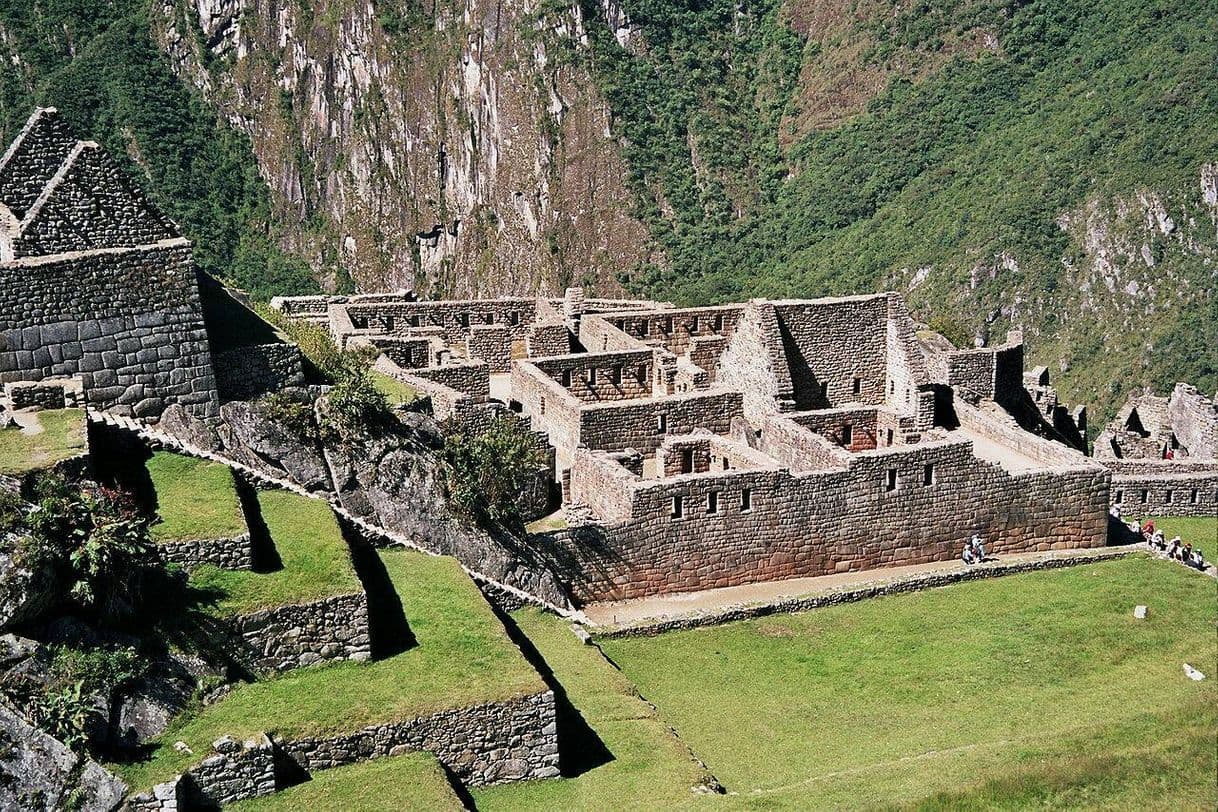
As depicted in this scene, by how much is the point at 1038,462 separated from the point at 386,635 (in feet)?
51.5

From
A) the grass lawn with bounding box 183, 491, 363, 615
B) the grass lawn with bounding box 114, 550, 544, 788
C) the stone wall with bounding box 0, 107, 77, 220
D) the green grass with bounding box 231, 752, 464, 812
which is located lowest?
the green grass with bounding box 231, 752, 464, 812

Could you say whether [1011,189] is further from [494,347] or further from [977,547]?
[977,547]

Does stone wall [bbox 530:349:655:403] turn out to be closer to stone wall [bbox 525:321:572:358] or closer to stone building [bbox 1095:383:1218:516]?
stone wall [bbox 525:321:572:358]

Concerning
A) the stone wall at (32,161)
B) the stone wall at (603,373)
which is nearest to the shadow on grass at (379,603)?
the stone wall at (32,161)

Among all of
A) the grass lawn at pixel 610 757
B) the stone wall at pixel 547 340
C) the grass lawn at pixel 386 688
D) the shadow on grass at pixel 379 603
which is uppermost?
the stone wall at pixel 547 340

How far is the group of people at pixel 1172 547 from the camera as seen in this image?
2933cm

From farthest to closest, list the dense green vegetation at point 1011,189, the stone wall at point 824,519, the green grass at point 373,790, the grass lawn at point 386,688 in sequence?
the dense green vegetation at point 1011,189 < the stone wall at point 824,519 < the grass lawn at point 386,688 < the green grass at point 373,790

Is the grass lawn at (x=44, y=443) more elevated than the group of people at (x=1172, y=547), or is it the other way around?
the grass lawn at (x=44, y=443)

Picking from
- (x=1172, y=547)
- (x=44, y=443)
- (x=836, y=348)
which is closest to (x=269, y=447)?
(x=44, y=443)

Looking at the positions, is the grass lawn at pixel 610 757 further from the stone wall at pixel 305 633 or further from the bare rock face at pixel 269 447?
the bare rock face at pixel 269 447

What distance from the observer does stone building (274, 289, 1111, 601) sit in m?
25.5

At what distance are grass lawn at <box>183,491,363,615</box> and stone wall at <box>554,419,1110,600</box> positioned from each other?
5351 mm

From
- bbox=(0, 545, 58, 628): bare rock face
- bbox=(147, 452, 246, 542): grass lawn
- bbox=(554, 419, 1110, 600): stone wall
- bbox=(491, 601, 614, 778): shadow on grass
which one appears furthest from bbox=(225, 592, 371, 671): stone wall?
bbox=(554, 419, 1110, 600): stone wall

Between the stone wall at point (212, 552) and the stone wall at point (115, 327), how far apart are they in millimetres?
3988
